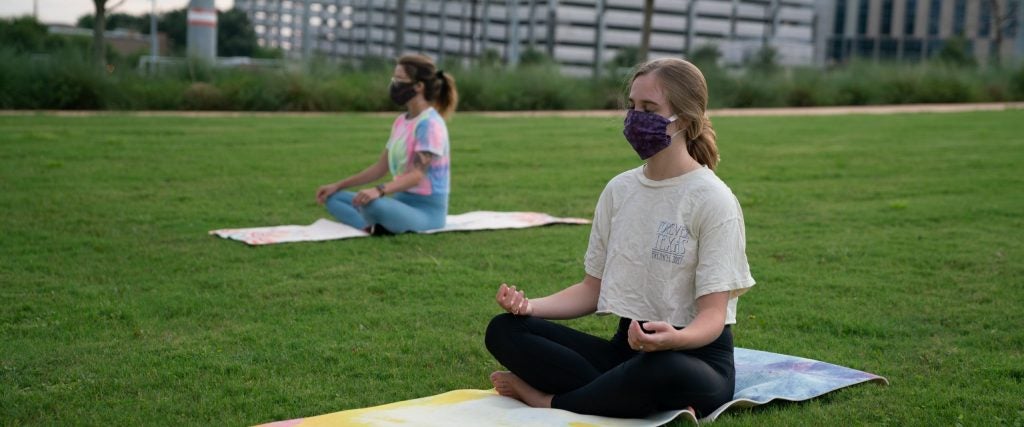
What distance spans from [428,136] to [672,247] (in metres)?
4.58

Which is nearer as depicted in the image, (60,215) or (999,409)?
(999,409)

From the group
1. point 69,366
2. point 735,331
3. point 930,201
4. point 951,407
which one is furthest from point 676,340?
point 930,201

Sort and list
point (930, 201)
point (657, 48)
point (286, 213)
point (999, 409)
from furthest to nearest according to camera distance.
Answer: point (657, 48)
point (930, 201)
point (286, 213)
point (999, 409)

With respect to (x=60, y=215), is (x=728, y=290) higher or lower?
higher

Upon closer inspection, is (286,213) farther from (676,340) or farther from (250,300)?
(676,340)

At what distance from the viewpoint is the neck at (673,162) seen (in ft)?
13.3

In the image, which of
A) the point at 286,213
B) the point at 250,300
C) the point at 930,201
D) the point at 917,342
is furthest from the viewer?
the point at 930,201

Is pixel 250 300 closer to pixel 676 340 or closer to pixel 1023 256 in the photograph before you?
pixel 676 340

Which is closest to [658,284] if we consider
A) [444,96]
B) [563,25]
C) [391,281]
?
[391,281]

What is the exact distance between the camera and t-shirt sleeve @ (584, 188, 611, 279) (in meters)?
4.27

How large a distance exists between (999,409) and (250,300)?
12.6 ft

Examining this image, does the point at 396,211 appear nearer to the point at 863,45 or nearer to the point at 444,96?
the point at 444,96

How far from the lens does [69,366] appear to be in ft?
15.9

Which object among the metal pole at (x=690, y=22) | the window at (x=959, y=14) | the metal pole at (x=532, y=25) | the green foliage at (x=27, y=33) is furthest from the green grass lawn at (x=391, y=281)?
the window at (x=959, y=14)
